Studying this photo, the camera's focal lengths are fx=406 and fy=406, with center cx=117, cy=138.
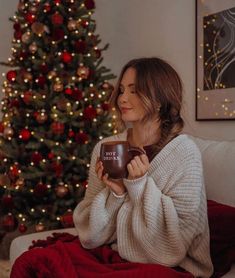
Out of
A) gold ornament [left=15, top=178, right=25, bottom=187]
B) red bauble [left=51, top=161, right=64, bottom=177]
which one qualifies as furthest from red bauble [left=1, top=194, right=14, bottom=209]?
red bauble [left=51, top=161, right=64, bottom=177]

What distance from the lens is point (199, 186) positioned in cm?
132

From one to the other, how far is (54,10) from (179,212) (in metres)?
1.96

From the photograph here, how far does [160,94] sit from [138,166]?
35 centimetres

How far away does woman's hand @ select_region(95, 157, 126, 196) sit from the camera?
4.37 ft

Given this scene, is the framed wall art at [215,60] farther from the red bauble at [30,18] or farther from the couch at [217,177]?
the red bauble at [30,18]

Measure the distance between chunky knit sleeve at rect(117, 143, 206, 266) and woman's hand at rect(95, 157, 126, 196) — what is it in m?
0.05

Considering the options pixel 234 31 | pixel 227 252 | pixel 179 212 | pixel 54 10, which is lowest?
pixel 227 252

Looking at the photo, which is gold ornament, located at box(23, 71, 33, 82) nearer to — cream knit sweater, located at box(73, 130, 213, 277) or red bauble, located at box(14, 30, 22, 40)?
red bauble, located at box(14, 30, 22, 40)

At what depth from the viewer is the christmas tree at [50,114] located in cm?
270

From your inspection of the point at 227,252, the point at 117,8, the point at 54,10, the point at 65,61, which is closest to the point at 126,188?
the point at 227,252

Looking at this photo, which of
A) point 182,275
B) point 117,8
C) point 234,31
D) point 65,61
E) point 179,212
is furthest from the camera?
point 117,8

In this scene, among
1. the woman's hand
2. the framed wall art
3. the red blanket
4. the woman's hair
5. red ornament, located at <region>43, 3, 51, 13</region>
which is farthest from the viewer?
red ornament, located at <region>43, 3, 51, 13</region>

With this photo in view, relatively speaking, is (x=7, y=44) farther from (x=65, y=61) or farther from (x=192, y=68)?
(x=192, y=68)

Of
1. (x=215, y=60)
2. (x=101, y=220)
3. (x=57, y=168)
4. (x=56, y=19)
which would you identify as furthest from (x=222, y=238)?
(x=56, y=19)
